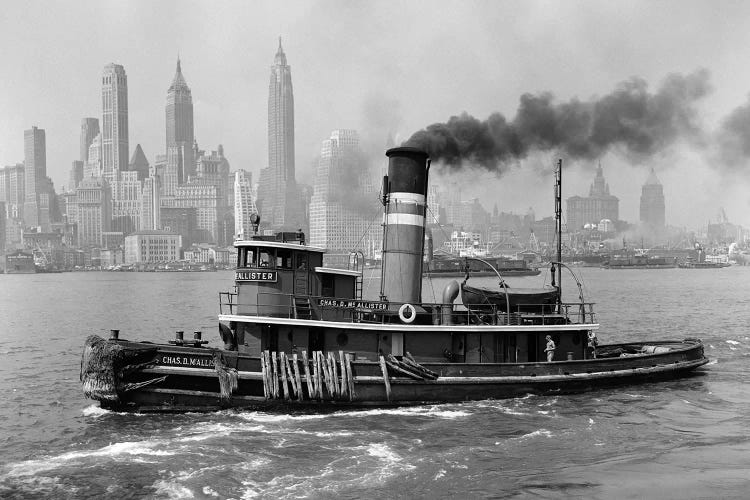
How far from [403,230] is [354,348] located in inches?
170

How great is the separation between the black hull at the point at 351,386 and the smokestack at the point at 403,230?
3096 millimetres

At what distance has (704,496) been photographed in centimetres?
1658

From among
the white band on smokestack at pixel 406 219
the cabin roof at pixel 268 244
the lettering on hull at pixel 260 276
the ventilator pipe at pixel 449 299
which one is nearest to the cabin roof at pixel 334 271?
the cabin roof at pixel 268 244

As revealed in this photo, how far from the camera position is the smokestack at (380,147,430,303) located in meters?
25.3

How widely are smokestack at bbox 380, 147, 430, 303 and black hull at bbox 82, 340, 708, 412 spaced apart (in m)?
3.10

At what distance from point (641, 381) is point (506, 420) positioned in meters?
7.79

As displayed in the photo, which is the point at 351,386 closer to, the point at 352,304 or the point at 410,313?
the point at 352,304

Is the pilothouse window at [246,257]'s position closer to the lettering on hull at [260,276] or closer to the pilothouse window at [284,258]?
the lettering on hull at [260,276]

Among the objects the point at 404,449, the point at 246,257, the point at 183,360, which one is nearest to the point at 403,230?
the point at 246,257

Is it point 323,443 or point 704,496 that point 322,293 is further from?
point 704,496

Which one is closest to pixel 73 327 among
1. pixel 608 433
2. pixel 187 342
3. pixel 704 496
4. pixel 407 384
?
pixel 187 342

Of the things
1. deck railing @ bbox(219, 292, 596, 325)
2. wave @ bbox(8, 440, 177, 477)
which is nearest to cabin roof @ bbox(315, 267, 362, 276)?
deck railing @ bbox(219, 292, 596, 325)

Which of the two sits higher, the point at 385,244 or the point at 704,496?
the point at 385,244

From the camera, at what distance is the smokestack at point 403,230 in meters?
25.3
